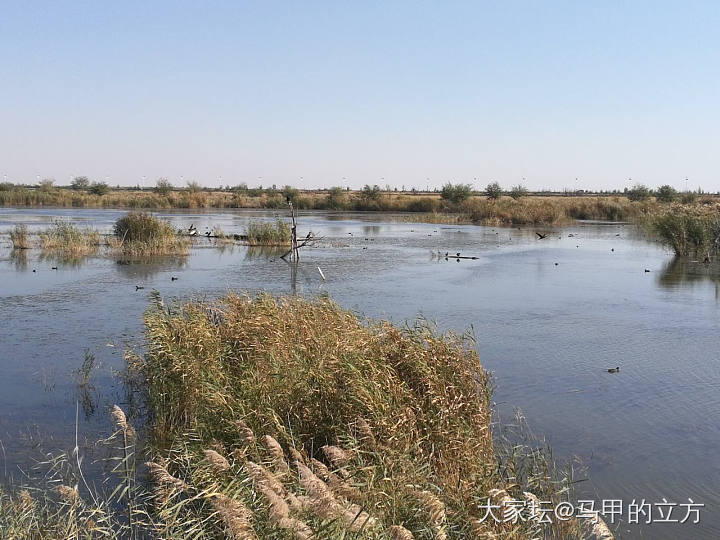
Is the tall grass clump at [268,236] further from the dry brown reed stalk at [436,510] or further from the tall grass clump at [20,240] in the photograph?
the dry brown reed stalk at [436,510]

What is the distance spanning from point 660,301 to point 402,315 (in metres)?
7.04

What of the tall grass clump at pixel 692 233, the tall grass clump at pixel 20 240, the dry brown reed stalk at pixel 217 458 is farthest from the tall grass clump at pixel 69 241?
the dry brown reed stalk at pixel 217 458

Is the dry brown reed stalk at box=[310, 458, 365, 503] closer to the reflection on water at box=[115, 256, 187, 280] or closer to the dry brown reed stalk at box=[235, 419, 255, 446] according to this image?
the dry brown reed stalk at box=[235, 419, 255, 446]

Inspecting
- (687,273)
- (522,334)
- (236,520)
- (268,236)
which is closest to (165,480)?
(236,520)

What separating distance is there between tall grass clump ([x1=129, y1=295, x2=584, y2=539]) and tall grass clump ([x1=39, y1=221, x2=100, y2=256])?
18247 mm

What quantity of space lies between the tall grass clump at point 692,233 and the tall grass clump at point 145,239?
59.6ft

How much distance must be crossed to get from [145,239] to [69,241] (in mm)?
2657

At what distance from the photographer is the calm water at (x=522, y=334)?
298 inches

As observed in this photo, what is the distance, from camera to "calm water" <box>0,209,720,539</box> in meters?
7.56

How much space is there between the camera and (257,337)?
798 cm

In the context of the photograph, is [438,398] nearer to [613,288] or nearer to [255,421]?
[255,421]

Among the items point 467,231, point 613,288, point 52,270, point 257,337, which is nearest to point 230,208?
point 467,231

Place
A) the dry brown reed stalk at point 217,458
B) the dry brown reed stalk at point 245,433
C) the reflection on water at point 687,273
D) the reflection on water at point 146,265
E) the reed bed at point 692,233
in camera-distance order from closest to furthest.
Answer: the dry brown reed stalk at point 217,458 < the dry brown reed stalk at point 245,433 < the reflection on water at point 687,273 < the reflection on water at point 146,265 < the reed bed at point 692,233

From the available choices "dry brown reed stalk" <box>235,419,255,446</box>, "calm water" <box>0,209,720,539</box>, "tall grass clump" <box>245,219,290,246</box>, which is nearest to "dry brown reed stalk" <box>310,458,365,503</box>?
"dry brown reed stalk" <box>235,419,255,446</box>
